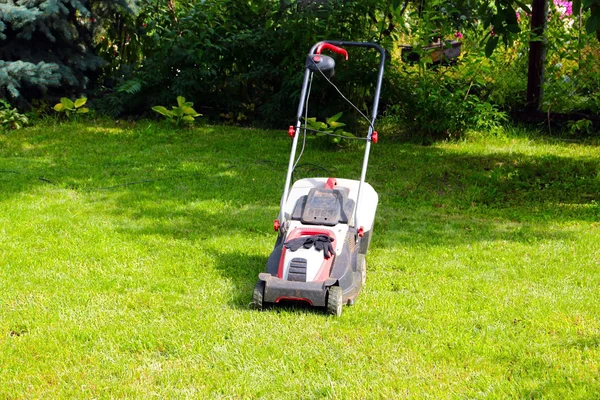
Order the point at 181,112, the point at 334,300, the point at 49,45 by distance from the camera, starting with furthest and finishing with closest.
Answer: the point at 49,45, the point at 181,112, the point at 334,300

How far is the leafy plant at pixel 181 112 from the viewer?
9148mm

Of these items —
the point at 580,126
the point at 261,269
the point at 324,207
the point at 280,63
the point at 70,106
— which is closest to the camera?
→ the point at 324,207

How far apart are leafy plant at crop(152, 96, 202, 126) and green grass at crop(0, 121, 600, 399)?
109 cm

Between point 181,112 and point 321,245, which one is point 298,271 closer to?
point 321,245

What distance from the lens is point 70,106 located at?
9586mm

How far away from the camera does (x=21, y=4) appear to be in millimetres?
9242

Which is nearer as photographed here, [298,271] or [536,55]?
[298,271]

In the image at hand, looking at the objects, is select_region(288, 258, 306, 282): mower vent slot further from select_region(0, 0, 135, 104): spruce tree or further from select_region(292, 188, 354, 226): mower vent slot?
select_region(0, 0, 135, 104): spruce tree

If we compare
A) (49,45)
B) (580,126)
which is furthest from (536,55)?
(49,45)

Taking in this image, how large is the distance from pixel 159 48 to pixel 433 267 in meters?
6.11

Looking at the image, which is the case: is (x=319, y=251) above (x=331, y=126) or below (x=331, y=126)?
below

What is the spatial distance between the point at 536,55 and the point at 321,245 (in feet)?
19.0

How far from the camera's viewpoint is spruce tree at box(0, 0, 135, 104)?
29.6ft

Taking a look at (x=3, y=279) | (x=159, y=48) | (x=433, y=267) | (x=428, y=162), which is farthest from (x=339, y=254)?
(x=159, y=48)
